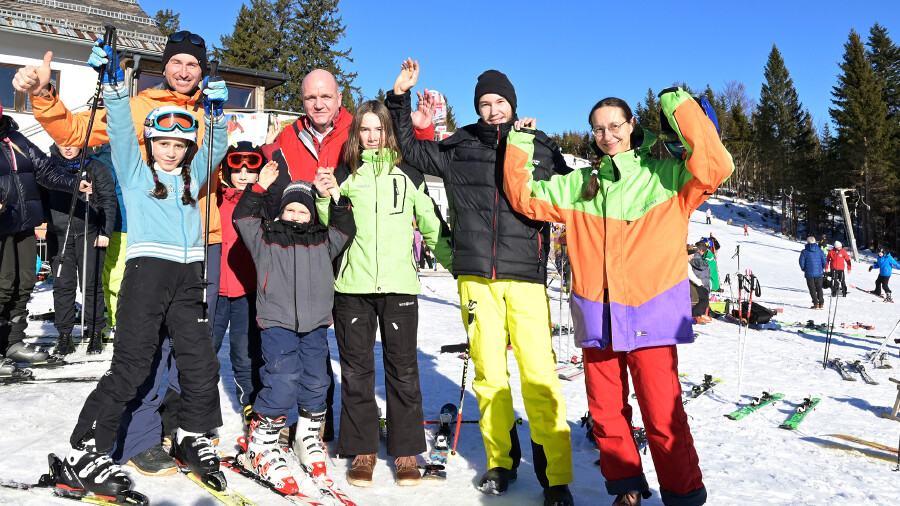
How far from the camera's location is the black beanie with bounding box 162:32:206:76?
3.61m

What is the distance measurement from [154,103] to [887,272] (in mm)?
20595

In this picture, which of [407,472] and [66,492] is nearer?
[66,492]

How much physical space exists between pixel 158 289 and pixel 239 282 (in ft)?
2.99

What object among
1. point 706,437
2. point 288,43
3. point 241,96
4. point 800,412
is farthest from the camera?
point 288,43

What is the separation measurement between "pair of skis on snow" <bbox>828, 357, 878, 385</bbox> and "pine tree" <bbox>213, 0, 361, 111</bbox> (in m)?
40.0

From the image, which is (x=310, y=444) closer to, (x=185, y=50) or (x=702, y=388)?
(x=185, y=50)

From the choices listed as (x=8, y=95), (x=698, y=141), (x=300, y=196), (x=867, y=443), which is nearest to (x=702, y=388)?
(x=867, y=443)

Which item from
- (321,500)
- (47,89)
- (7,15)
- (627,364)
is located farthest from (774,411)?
(7,15)

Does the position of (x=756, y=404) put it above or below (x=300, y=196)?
below

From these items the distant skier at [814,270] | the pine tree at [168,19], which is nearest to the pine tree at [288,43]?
the pine tree at [168,19]

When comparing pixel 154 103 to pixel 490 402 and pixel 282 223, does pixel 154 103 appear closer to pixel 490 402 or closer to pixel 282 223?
pixel 282 223

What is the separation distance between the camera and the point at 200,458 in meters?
3.25

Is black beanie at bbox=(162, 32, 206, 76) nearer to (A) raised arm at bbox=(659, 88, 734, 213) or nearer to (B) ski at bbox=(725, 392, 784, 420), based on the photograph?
(A) raised arm at bbox=(659, 88, 734, 213)

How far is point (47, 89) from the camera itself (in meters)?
3.10
